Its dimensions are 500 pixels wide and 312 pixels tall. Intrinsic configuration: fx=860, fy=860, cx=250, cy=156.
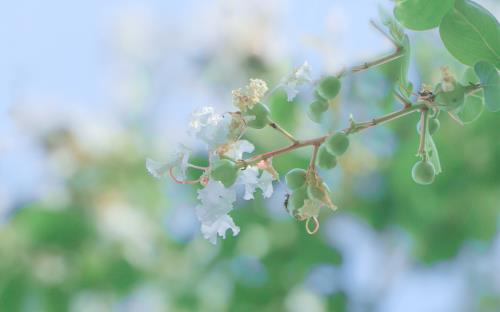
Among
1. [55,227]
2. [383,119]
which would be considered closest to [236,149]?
[383,119]

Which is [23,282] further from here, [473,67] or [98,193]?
[473,67]

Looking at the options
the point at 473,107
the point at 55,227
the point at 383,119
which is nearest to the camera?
the point at 383,119

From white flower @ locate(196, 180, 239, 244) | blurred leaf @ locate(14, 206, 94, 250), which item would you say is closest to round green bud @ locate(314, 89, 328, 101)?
white flower @ locate(196, 180, 239, 244)

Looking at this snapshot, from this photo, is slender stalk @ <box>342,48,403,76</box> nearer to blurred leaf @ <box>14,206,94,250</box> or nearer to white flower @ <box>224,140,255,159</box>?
white flower @ <box>224,140,255,159</box>

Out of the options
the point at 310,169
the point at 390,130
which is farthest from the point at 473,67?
the point at 390,130

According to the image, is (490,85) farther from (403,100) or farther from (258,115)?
(258,115)

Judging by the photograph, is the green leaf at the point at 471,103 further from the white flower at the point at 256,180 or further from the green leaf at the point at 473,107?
the white flower at the point at 256,180
